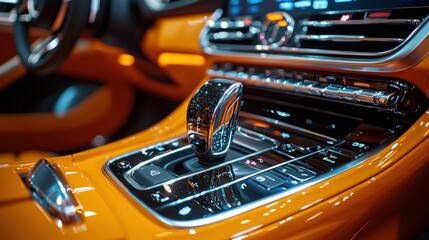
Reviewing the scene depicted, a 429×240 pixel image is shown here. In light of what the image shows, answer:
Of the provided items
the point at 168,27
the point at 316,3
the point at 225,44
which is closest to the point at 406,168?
the point at 316,3

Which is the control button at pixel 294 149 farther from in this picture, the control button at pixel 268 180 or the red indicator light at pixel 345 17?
the red indicator light at pixel 345 17

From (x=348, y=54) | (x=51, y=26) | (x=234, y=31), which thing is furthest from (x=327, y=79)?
(x=51, y=26)

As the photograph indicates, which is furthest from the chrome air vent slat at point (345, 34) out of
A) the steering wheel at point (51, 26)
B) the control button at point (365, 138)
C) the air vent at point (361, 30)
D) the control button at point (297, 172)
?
the steering wheel at point (51, 26)

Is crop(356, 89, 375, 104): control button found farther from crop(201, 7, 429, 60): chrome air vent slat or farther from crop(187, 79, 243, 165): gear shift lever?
crop(187, 79, 243, 165): gear shift lever

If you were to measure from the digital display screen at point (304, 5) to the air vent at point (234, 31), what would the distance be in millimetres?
24

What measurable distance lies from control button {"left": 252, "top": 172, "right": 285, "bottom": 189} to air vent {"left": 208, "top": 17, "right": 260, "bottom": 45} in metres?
0.43

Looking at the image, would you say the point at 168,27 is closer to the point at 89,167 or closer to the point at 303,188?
the point at 89,167

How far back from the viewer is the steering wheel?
120 centimetres

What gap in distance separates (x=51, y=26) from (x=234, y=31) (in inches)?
23.7

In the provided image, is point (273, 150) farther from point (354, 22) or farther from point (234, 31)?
point (234, 31)

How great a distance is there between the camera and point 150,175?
0.66m

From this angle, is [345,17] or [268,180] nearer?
[268,180]

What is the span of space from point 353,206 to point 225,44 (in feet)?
1.99

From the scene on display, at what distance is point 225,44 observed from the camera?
1074 mm
